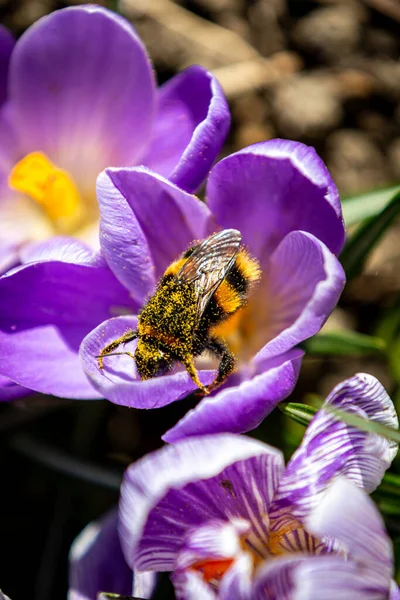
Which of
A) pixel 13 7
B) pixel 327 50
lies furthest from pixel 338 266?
pixel 13 7

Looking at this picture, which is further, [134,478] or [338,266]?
[338,266]

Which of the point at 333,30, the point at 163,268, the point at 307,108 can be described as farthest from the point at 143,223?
the point at 333,30

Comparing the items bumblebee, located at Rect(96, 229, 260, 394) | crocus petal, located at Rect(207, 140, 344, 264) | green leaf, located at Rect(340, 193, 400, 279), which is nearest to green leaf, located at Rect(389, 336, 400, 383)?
green leaf, located at Rect(340, 193, 400, 279)

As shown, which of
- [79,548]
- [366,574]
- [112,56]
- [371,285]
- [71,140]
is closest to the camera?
[366,574]

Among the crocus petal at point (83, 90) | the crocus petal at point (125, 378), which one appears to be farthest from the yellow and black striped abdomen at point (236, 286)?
the crocus petal at point (83, 90)

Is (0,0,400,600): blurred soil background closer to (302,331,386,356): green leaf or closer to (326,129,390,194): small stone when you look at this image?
(326,129,390,194): small stone

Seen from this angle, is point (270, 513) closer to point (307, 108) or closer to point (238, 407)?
point (238, 407)

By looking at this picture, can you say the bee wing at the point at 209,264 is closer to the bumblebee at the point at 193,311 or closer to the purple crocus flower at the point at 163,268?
the bumblebee at the point at 193,311

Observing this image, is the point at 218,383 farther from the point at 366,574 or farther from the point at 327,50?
the point at 327,50
